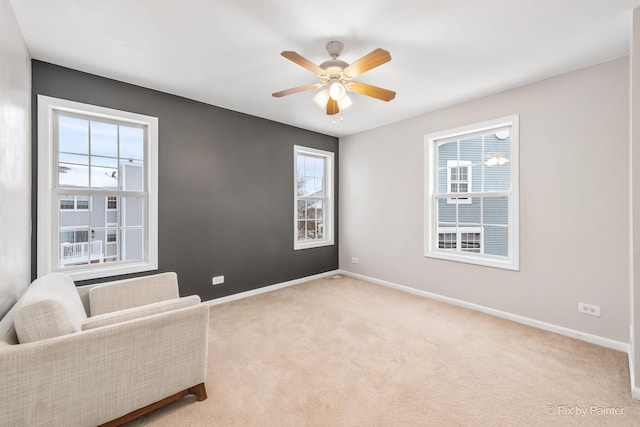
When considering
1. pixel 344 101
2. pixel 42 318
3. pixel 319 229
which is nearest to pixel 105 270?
pixel 42 318

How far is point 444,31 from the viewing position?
2.13 metres

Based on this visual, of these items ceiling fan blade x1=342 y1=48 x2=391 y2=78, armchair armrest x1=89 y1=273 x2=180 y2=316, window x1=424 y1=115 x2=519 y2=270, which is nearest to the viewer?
ceiling fan blade x1=342 y1=48 x2=391 y2=78

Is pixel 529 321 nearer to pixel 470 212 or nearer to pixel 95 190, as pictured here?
pixel 470 212

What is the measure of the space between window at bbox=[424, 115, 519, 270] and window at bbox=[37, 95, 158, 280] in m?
3.57

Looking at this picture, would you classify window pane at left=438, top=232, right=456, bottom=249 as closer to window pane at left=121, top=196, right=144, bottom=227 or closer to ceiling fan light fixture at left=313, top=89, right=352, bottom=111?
ceiling fan light fixture at left=313, top=89, right=352, bottom=111

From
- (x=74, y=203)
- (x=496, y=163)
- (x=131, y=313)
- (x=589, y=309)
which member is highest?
(x=496, y=163)

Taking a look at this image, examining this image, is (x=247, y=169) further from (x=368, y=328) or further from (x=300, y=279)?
(x=368, y=328)

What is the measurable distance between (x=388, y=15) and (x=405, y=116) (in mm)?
2208

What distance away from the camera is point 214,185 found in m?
3.68

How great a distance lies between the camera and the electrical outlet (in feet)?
8.49

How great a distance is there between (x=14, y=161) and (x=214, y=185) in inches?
Result: 73.8

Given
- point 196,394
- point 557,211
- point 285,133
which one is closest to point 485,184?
point 557,211

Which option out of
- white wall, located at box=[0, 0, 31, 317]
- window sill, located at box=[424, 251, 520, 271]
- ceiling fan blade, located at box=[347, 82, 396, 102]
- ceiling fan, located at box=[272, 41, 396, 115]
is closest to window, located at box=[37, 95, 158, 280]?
white wall, located at box=[0, 0, 31, 317]

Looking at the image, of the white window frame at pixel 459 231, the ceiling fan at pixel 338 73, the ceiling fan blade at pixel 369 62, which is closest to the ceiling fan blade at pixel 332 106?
the ceiling fan at pixel 338 73
